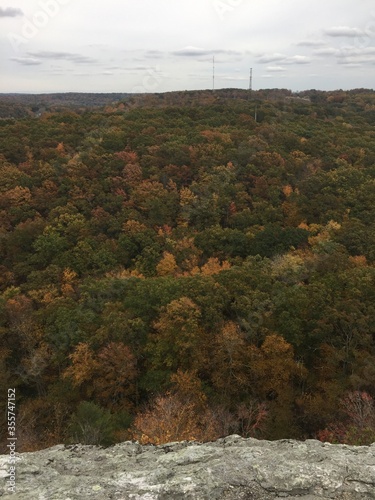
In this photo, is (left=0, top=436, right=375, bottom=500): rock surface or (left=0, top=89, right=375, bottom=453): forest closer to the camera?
(left=0, top=436, right=375, bottom=500): rock surface

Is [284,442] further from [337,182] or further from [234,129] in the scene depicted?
[234,129]

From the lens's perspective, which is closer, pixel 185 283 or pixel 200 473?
pixel 200 473

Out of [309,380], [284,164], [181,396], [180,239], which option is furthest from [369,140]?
[181,396]

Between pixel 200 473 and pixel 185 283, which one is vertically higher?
pixel 200 473
